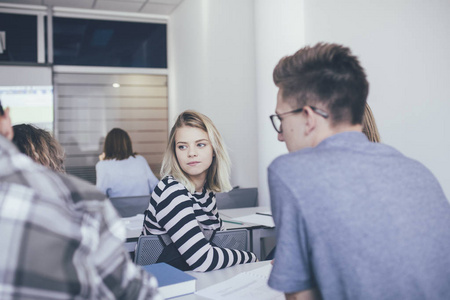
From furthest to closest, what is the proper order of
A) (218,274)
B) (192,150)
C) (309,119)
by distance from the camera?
1. (192,150)
2. (218,274)
3. (309,119)

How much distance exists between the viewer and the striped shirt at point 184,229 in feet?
5.32

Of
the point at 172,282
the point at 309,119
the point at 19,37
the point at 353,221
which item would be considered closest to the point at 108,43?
the point at 19,37

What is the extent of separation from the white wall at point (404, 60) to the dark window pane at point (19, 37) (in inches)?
169

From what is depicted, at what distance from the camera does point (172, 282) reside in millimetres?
1332

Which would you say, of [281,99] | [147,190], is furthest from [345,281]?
[147,190]

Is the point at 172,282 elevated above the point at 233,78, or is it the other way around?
the point at 233,78

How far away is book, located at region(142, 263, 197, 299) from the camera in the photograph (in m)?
1.31

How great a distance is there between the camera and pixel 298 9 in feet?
10.4

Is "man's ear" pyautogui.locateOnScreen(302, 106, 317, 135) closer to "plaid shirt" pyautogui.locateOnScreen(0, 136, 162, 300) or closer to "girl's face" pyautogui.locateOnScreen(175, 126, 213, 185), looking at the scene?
"plaid shirt" pyautogui.locateOnScreen(0, 136, 162, 300)

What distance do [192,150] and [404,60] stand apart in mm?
1937

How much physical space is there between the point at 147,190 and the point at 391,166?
352 cm

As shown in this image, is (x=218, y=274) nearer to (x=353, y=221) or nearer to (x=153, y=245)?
(x=153, y=245)

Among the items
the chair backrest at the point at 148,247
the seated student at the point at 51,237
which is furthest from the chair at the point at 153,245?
the seated student at the point at 51,237

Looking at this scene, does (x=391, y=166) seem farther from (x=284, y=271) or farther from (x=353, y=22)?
(x=353, y=22)
